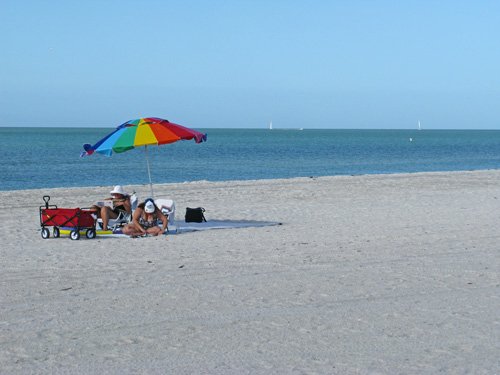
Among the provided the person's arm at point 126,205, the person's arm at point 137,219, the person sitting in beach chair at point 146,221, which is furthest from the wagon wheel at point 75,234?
the person's arm at point 126,205

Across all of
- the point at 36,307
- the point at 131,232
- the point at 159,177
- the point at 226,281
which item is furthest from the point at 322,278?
the point at 159,177

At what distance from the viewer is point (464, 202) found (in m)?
18.2

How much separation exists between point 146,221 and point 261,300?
17.5 feet

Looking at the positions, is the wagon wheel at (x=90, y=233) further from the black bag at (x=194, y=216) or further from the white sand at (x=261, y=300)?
the black bag at (x=194, y=216)

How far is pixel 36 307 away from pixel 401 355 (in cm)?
327

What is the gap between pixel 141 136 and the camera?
13.1 metres

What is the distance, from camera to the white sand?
5.88 metres

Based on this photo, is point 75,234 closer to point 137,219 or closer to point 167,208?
point 137,219

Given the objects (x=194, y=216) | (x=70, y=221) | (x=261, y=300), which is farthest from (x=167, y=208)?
(x=261, y=300)

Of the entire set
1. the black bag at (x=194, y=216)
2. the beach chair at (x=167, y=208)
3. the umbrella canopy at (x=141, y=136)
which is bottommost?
the black bag at (x=194, y=216)

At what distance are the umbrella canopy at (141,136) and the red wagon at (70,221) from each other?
40.8 inches

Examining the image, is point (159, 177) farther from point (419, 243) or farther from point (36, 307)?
point (36, 307)

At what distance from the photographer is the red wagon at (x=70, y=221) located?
40.5 ft

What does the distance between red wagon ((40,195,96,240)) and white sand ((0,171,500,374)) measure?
0.59 ft
